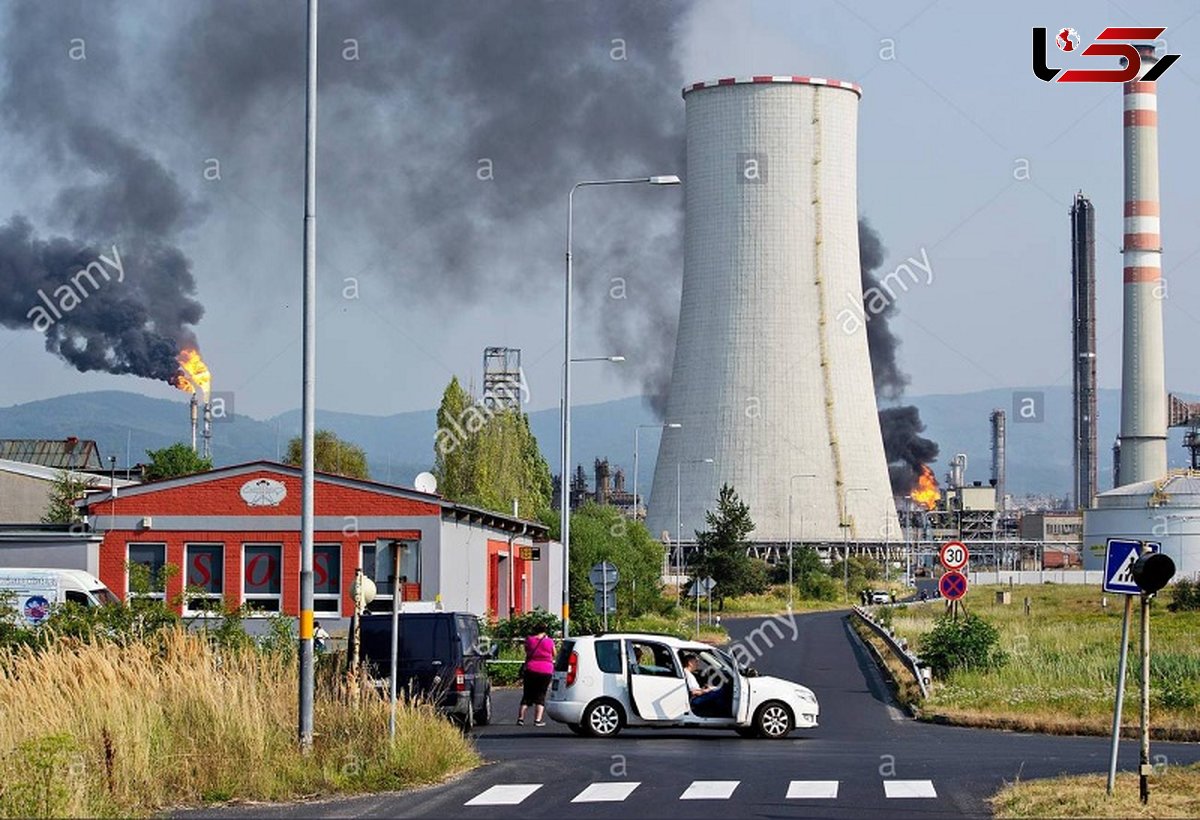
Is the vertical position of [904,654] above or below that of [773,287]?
below

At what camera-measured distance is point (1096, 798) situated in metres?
13.4

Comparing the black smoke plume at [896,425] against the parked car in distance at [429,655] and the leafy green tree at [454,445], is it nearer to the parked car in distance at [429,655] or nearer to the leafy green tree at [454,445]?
the leafy green tree at [454,445]

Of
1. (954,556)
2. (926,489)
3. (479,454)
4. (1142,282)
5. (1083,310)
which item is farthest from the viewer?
(1083,310)

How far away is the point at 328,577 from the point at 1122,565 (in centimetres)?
2280

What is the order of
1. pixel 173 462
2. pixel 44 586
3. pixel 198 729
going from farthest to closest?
pixel 173 462 → pixel 44 586 → pixel 198 729

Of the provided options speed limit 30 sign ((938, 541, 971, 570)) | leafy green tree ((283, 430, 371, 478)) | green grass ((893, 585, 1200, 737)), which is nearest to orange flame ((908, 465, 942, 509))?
leafy green tree ((283, 430, 371, 478))

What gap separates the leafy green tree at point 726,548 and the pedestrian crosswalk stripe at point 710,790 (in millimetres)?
49257

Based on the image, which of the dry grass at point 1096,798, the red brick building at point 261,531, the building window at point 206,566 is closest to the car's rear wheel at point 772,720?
the dry grass at point 1096,798

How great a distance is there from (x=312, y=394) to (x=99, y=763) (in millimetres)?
4014

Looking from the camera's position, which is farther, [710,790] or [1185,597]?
[1185,597]

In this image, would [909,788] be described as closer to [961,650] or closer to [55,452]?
[961,650]

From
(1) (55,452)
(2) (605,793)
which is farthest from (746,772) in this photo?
(1) (55,452)

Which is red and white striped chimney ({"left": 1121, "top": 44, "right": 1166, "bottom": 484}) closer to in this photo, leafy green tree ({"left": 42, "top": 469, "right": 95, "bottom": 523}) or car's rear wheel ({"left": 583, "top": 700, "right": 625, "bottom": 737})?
leafy green tree ({"left": 42, "top": 469, "right": 95, "bottom": 523})

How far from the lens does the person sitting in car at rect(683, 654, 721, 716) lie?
21.2 meters
